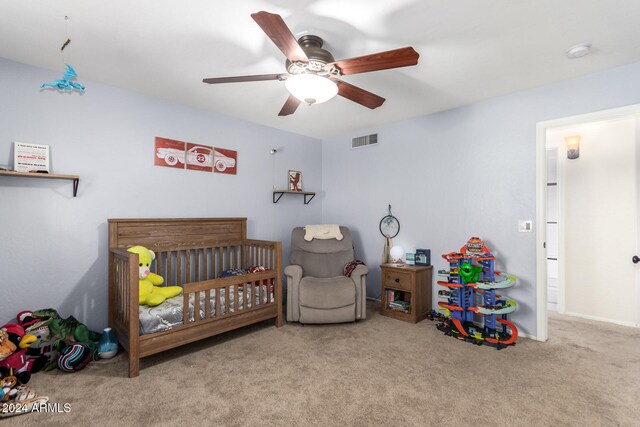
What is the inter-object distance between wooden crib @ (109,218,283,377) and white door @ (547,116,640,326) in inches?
135

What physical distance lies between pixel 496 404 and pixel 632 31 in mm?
2548

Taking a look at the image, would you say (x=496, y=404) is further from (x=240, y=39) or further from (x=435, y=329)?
(x=240, y=39)

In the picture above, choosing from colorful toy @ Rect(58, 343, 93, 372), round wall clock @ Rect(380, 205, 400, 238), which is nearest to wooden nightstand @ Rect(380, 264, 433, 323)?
round wall clock @ Rect(380, 205, 400, 238)

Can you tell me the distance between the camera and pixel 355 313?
3271mm

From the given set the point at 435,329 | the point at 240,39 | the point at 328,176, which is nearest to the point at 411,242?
the point at 435,329

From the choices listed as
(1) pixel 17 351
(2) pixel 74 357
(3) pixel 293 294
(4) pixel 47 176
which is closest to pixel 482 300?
(3) pixel 293 294

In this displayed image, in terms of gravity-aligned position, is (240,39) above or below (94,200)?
above

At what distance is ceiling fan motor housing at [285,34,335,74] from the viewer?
6.13 ft

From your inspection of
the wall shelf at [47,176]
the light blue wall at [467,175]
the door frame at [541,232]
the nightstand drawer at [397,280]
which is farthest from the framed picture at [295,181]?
the door frame at [541,232]

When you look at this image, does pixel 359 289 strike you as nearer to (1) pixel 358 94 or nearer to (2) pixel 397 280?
(2) pixel 397 280

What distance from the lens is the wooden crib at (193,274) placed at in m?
2.30

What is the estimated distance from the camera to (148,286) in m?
2.50

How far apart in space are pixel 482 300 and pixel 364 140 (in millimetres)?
2461

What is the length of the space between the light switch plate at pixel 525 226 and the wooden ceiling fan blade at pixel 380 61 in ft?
6.85
